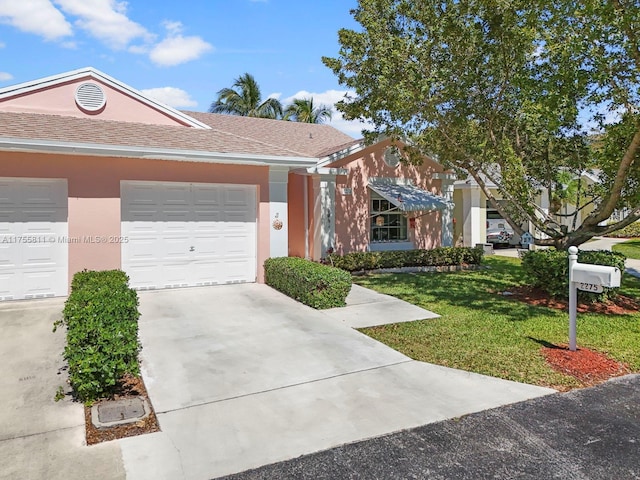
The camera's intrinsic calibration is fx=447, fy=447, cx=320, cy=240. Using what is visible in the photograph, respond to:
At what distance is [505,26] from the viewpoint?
995 centimetres

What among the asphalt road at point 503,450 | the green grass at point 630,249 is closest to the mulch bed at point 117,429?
the asphalt road at point 503,450

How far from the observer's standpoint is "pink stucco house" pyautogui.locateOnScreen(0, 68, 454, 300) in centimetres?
978

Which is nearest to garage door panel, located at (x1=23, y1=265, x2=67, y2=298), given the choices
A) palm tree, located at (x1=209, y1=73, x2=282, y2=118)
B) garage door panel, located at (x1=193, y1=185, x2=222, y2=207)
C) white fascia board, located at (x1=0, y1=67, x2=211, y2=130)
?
garage door panel, located at (x1=193, y1=185, x2=222, y2=207)

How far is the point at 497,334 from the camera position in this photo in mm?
7758

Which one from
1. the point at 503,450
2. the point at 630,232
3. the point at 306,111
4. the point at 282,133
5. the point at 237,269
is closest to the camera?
the point at 503,450

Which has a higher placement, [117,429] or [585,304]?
[585,304]

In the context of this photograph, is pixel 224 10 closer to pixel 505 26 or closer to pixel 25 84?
pixel 25 84

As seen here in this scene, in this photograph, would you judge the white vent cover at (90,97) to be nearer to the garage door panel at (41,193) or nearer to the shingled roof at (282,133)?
the garage door panel at (41,193)

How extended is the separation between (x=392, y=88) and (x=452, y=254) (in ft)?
24.5

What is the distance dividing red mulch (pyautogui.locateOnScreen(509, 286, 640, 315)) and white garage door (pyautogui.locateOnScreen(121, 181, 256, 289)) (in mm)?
6982

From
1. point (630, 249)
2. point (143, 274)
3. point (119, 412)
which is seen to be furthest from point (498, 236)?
point (119, 412)

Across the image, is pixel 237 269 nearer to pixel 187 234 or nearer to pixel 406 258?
pixel 187 234

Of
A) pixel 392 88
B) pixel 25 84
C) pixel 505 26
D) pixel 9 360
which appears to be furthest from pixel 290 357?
pixel 25 84

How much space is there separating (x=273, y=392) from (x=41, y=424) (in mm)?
2383
